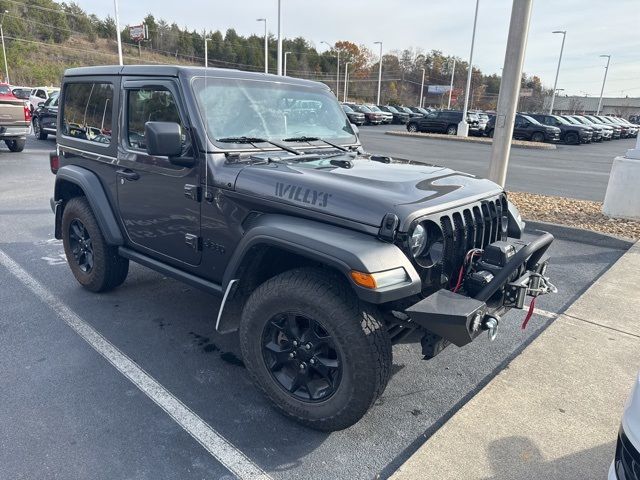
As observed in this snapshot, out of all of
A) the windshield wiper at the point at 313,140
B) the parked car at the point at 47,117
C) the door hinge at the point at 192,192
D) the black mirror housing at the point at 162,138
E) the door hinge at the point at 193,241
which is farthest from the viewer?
the parked car at the point at 47,117

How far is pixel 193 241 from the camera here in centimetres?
327

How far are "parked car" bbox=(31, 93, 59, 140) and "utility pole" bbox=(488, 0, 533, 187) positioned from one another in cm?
1437

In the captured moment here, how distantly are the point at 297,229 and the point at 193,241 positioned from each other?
1053 mm

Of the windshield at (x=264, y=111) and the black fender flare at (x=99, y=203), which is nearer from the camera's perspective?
the windshield at (x=264, y=111)

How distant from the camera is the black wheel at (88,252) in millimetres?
4125

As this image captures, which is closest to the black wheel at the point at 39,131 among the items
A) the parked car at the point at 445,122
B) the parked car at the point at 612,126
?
the parked car at the point at 445,122

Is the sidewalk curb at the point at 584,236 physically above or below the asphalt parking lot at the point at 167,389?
above

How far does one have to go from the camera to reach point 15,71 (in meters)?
57.4

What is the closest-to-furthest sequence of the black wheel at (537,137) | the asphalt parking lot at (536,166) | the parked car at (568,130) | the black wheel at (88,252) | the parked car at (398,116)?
1. the black wheel at (88,252)
2. the asphalt parking lot at (536,166)
3. the black wheel at (537,137)
4. the parked car at (568,130)
5. the parked car at (398,116)

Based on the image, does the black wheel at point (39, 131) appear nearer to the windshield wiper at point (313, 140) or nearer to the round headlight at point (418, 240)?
the windshield wiper at point (313, 140)

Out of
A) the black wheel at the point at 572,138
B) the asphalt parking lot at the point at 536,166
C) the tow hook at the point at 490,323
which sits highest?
the tow hook at the point at 490,323

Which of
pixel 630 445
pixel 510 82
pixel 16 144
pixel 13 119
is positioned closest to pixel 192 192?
pixel 630 445

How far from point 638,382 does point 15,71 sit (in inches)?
2771

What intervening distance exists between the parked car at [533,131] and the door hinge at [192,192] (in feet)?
85.9
